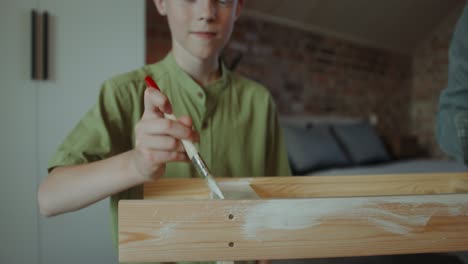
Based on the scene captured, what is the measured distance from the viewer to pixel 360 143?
→ 204 cm

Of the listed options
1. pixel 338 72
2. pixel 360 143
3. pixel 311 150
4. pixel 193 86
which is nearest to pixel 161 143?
pixel 193 86

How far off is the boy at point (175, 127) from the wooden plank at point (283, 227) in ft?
0.19

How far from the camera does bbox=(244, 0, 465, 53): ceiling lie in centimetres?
193

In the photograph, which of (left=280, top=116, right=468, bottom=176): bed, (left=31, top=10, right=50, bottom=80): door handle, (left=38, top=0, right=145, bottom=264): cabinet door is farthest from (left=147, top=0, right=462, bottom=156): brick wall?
(left=31, top=10, right=50, bottom=80): door handle

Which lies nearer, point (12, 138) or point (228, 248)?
point (228, 248)

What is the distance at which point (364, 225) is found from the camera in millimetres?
251

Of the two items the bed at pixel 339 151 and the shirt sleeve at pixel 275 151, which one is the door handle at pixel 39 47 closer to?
the shirt sleeve at pixel 275 151

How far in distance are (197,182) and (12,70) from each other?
80 centimetres

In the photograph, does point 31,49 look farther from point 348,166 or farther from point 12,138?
point 348,166

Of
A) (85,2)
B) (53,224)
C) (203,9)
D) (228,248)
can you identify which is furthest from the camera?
(85,2)

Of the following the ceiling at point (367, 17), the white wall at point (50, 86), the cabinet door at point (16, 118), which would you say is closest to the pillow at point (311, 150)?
the ceiling at point (367, 17)

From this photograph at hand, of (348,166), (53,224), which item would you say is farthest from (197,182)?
(348,166)

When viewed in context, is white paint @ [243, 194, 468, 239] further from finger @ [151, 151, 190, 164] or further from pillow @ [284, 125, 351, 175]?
pillow @ [284, 125, 351, 175]

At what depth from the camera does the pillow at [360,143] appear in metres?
1.99
